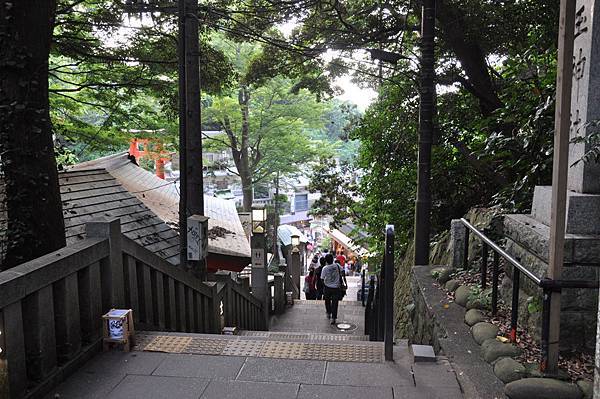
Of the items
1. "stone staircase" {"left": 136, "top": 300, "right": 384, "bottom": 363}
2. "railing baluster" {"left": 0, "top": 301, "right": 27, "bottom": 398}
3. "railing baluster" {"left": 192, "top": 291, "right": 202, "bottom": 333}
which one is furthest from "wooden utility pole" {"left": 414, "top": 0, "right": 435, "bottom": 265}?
"railing baluster" {"left": 0, "top": 301, "right": 27, "bottom": 398}

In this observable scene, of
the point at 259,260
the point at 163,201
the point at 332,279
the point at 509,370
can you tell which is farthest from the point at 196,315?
the point at 163,201

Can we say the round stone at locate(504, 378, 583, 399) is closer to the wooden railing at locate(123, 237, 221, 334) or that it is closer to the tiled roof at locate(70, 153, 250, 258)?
Result: the wooden railing at locate(123, 237, 221, 334)

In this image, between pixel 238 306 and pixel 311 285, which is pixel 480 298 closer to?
pixel 238 306

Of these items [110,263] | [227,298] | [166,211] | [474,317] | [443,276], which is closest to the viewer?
[110,263]

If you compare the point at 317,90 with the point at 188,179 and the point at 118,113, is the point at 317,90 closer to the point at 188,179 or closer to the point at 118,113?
the point at 118,113

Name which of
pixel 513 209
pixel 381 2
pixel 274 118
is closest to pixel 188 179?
pixel 513 209

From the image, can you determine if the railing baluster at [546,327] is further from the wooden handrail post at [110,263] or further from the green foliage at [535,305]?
the wooden handrail post at [110,263]

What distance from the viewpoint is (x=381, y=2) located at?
33.0 ft

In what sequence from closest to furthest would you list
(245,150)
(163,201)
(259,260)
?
(259,260) < (163,201) < (245,150)

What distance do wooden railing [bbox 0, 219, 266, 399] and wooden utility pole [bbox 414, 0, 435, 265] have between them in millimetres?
3884

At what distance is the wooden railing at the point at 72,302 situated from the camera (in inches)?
118

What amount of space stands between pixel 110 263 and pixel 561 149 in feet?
11.9

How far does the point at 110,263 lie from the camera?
4.13 meters

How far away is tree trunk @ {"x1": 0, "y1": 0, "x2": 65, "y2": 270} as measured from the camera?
3.99 metres
